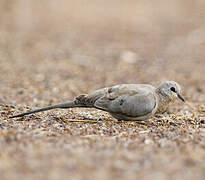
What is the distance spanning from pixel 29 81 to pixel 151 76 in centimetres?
250

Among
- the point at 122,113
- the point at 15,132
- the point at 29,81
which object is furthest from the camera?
the point at 29,81

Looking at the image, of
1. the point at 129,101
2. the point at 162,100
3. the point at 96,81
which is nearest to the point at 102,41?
the point at 96,81

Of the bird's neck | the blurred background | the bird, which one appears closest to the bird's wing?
the bird

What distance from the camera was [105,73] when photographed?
8.73m

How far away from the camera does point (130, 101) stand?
4.43 m

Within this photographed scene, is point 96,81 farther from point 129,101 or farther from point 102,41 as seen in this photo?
point 102,41

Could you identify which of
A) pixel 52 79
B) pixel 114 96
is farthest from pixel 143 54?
pixel 114 96

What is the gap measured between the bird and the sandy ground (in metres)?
0.15

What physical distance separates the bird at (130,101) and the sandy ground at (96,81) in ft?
0.50

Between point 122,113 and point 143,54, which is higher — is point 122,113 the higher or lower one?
the lower one

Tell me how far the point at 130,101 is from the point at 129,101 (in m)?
0.01

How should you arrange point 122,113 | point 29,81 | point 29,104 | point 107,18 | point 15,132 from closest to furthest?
point 15,132 < point 122,113 < point 29,104 < point 29,81 < point 107,18

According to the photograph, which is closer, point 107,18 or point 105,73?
point 105,73

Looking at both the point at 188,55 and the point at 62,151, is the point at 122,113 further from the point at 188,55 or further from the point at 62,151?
the point at 188,55
